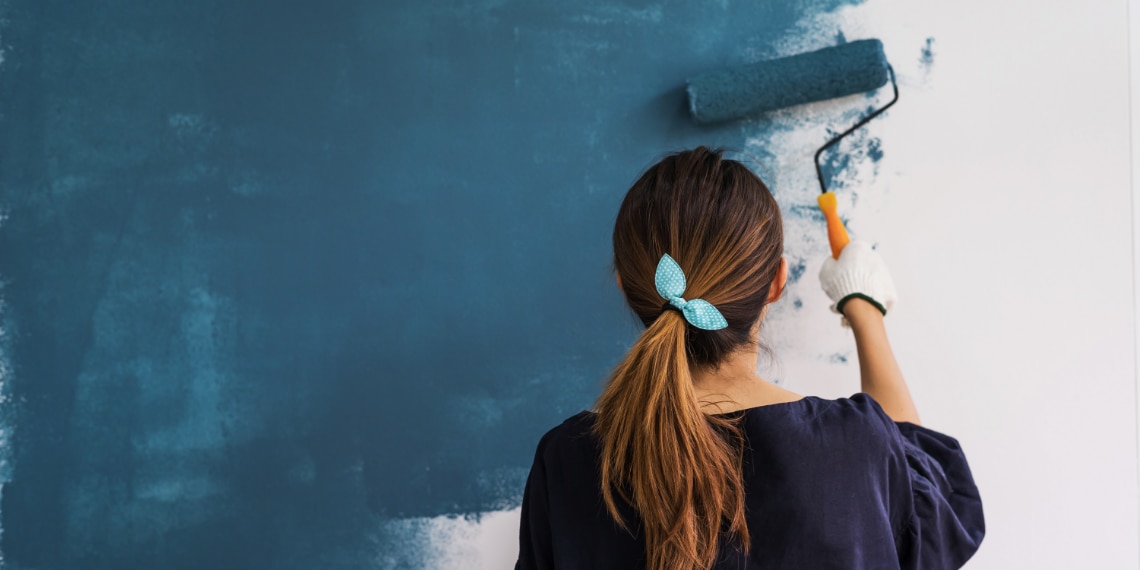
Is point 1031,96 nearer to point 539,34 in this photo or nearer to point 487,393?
Result: point 539,34

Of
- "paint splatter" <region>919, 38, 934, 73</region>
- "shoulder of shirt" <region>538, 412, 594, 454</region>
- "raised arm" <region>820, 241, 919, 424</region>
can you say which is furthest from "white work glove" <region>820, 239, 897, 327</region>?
"shoulder of shirt" <region>538, 412, 594, 454</region>

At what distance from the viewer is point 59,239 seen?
127cm

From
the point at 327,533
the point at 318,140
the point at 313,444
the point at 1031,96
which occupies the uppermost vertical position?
the point at 1031,96

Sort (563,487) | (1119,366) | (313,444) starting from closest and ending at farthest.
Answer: (563,487) → (1119,366) → (313,444)

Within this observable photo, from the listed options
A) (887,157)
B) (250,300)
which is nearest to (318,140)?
(250,300)

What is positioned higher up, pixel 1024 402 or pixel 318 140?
pixel 318 140

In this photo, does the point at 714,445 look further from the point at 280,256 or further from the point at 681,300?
the point at 280,256

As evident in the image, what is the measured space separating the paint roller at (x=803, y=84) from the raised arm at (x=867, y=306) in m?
0.04

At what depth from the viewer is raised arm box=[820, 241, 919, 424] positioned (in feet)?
3.24

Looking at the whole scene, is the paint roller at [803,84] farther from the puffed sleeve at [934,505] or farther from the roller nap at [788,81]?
the puffed sleeve at [934,505]

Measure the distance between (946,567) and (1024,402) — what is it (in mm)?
466

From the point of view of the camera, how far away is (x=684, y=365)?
748mm

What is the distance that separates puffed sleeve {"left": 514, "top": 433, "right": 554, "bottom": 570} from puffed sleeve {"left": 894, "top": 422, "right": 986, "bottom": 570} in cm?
34

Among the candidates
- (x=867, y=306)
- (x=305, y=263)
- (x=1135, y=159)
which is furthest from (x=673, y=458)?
(x=1135, y=159)
